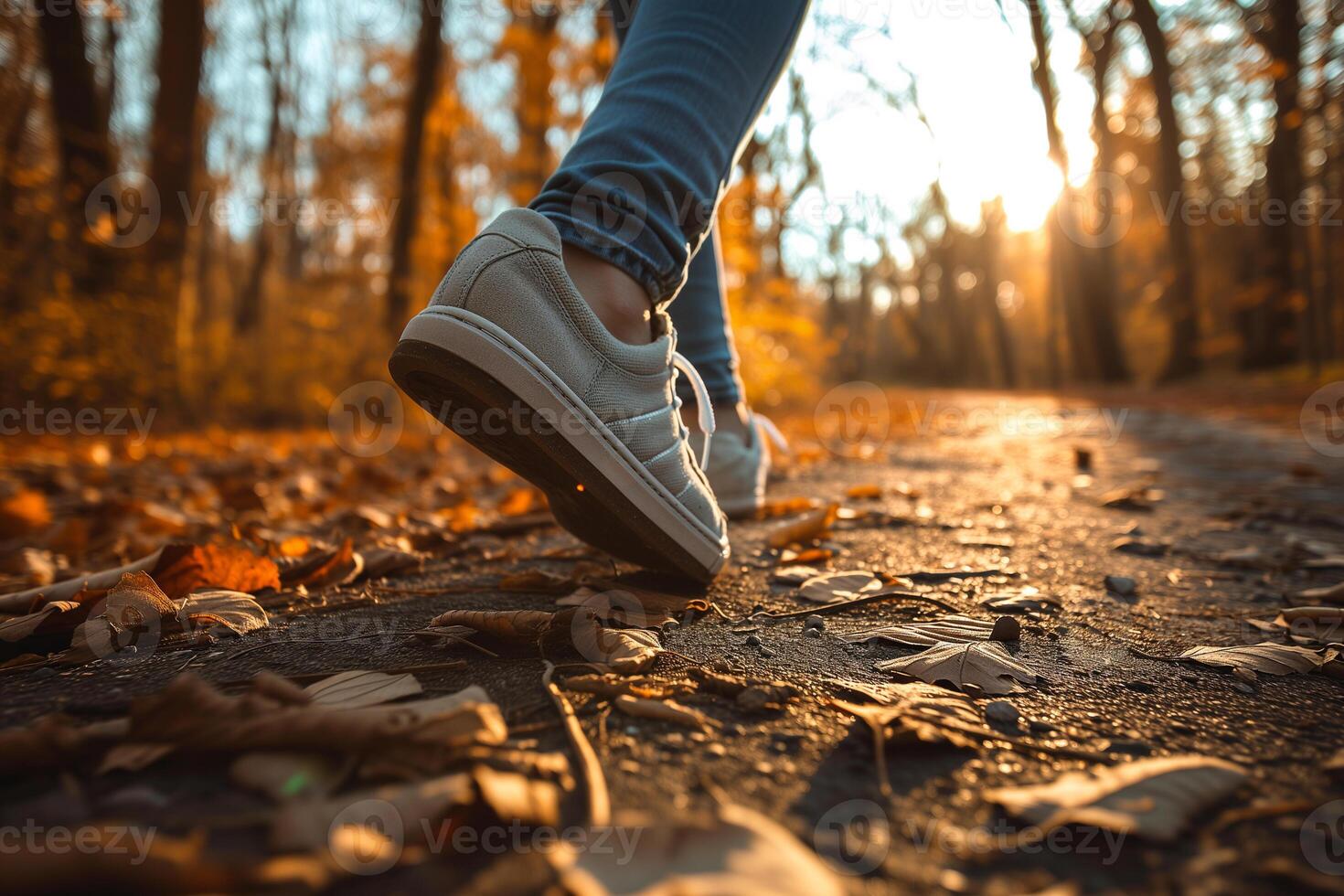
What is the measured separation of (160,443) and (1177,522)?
218 inches

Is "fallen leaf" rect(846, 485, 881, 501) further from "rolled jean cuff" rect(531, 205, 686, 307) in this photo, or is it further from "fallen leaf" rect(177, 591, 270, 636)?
"fallen leaf" rect(177, 591, 270, 636)

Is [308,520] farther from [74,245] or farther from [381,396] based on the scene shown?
[381,396]

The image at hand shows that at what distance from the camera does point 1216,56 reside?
1268 centimetres

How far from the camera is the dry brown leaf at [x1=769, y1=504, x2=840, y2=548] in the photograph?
1.55 metres

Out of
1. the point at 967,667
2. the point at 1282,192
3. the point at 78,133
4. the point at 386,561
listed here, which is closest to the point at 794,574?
the point at 967,667

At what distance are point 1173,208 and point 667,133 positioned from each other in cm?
1305

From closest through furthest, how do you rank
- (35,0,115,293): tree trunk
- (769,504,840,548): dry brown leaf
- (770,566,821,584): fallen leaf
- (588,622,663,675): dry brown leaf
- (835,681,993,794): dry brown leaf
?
1. (835,681,993,794): dry brown leaf
2. (588,622,663,675): dry brown leaf
3. (770,566,821,584): fallen leaf
4. (769,504,840,548): dry brown leaf
5. (35,0,115,293): tree trunk

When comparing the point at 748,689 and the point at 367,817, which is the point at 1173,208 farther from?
the point at 367,817

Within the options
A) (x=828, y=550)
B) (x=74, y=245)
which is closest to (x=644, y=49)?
(x=828, y=550)

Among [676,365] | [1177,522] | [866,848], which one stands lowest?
[1177,522]

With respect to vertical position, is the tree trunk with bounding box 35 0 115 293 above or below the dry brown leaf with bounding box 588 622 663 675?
above

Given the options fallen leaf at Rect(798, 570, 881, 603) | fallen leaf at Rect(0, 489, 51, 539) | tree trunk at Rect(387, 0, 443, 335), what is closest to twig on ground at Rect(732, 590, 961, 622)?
fallen leaf at Rect(798, 570, 881, 603)

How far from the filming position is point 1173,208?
37.0 ft

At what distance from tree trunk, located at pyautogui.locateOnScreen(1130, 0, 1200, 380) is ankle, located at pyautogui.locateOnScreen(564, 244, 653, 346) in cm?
1308
